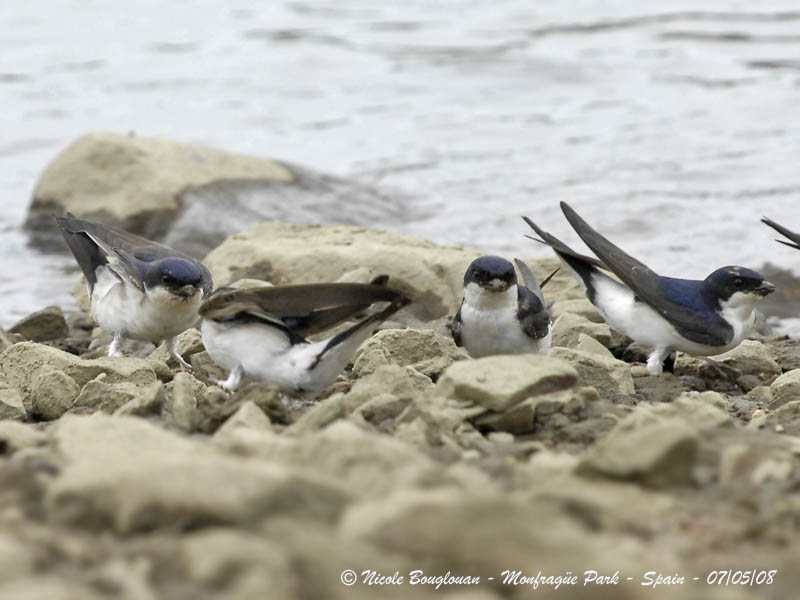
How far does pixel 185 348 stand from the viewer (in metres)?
7.45

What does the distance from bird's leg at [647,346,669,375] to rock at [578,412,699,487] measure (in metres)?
3.60

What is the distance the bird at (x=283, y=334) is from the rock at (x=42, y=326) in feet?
10.1

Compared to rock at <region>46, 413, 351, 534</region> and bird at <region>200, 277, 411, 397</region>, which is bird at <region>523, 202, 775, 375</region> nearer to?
bird at <region>200, 277, 411, 397</region>

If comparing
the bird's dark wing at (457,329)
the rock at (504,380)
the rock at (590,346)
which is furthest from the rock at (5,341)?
the rock at (504,380)

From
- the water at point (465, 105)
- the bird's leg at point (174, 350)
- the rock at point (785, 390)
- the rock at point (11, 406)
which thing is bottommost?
the water at point (465, 105)

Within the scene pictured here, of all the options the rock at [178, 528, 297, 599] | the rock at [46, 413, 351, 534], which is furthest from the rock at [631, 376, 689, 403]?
the rock at [178, 528, 297, 599]

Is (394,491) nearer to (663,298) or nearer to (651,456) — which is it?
(651,456)

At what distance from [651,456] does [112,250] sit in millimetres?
4442

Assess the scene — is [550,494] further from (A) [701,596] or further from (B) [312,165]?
(B) [312,165]

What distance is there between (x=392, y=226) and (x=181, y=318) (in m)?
5.40

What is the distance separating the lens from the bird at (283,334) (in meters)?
5.42

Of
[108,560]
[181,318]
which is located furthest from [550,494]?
[181,318]

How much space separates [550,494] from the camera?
3.53m

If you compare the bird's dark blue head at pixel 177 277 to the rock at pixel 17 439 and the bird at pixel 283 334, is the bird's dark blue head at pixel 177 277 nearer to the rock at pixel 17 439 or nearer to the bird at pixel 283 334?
the bird at pixel 283 334
